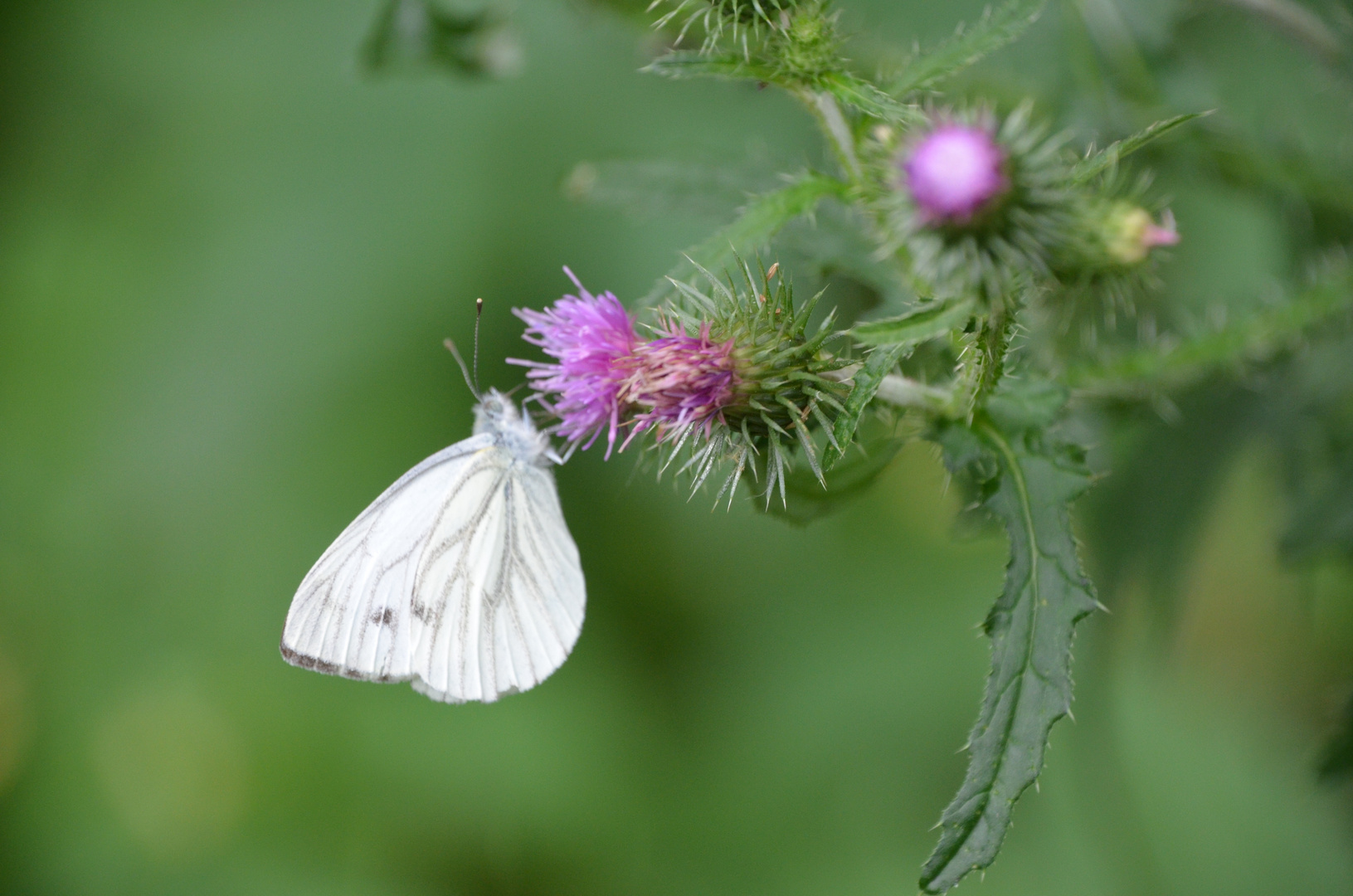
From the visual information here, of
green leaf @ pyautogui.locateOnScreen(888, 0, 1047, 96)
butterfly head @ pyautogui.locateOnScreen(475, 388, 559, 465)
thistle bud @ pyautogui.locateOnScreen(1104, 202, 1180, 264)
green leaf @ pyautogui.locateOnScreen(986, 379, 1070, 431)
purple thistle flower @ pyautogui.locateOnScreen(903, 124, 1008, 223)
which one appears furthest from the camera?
butterfly head @ pyautogui.locateOnScreen(475, 388, 559, 465)

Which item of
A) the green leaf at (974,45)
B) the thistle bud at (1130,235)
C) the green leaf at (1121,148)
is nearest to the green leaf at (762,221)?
the green leaf at (974,45)

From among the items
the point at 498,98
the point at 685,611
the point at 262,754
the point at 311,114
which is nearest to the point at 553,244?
the point at 498,98

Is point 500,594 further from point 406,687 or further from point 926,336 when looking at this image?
point 406,687

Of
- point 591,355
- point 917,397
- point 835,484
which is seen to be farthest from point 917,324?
point 591,355

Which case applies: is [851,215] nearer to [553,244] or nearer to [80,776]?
[553,244]

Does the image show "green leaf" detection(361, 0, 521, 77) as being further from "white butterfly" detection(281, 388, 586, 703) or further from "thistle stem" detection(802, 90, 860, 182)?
"thistle stem" detection(802, 90, 860, 182)

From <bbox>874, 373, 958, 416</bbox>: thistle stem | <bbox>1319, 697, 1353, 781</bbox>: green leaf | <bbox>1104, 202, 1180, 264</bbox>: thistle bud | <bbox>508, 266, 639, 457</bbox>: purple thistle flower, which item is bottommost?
<bbox>1319, 697, 1353, 781</bbox>: green leaf

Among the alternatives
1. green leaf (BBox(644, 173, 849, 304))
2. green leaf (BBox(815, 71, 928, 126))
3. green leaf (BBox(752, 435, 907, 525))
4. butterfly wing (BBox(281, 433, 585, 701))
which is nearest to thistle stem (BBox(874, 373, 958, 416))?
green leaf (BBox(752, 435, 907, 525))
